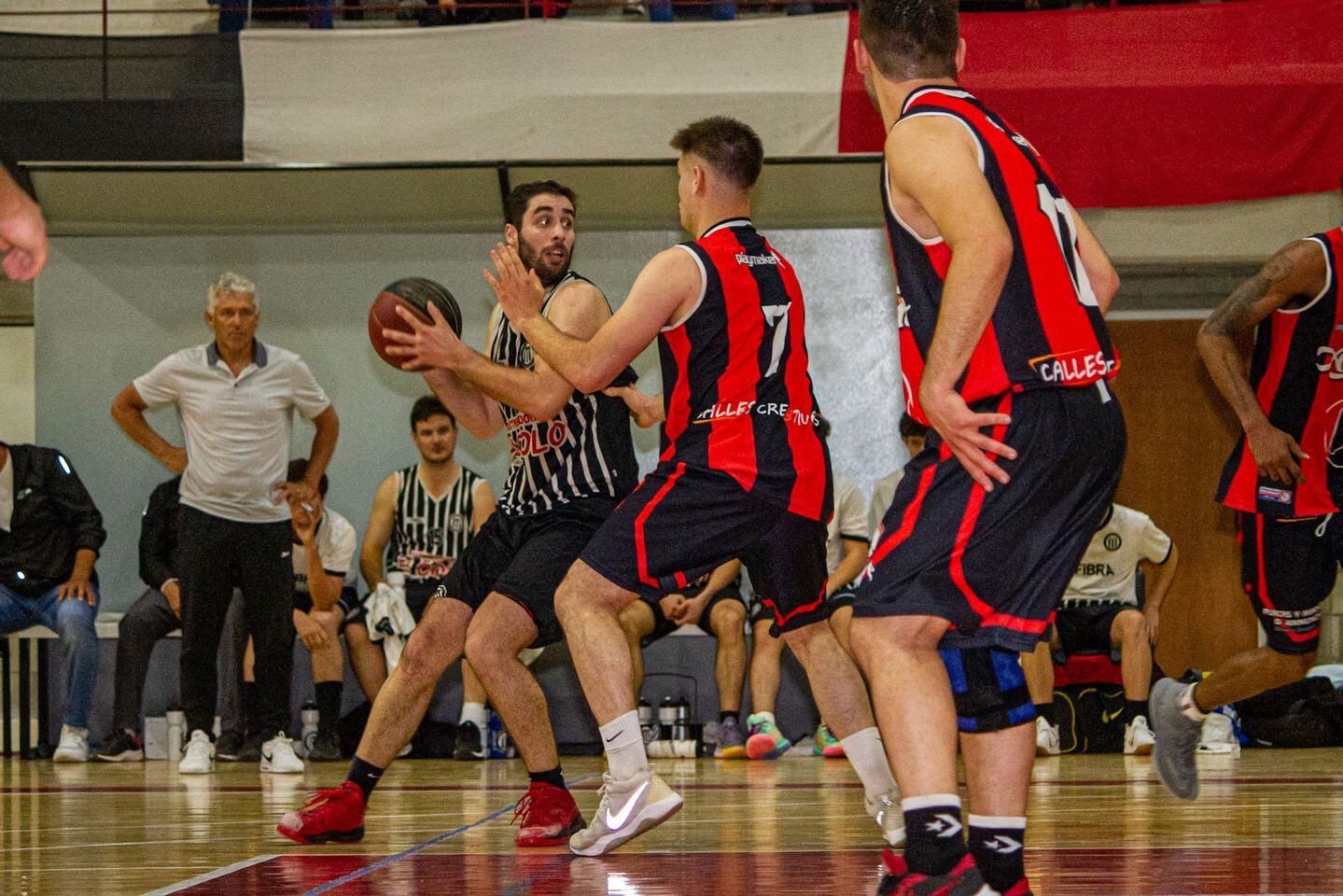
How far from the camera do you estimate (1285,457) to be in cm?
489

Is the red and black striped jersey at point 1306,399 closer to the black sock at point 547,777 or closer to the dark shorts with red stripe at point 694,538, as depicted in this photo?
the dark shorts with red stripe at point 694,538

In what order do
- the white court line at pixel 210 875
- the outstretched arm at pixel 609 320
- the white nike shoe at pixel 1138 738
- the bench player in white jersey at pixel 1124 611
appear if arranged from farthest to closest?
the bench player in white jersey at pixel 1124 611 < the white nike shoe at pixel 1138 738 < the outstretched arm at pixel 609 320 < the white court line at pixel 210 875

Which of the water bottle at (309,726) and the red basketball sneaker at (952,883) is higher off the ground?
the red basketball sneaker at (952,883)

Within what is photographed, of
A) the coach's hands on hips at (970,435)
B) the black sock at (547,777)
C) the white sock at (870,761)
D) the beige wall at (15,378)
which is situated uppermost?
the beige wall at (15,378)

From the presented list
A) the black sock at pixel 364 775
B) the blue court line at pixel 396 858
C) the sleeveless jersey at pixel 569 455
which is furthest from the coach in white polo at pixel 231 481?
the black sock at pixel 364 775

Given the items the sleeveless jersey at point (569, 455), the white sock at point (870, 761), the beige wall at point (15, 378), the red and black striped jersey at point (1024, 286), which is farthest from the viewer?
the beige wall at point (15, 378)

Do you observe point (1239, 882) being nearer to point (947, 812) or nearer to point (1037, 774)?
point (947, 812)

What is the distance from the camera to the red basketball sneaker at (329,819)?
427cm

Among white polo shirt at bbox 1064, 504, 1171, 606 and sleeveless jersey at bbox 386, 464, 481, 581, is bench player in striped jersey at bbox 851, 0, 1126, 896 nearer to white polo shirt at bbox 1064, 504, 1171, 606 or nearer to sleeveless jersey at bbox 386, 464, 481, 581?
white polo shirt at bbox 1064, 504, 1171, 606

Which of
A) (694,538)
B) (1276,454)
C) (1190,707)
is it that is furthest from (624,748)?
(1276,454)

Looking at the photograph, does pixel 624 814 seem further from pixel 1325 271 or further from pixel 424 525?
pixel 424 525

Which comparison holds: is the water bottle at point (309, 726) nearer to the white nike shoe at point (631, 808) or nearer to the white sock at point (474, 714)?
the white sock at point (474, 714)

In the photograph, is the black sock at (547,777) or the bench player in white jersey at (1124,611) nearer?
the black sock at (547,777)

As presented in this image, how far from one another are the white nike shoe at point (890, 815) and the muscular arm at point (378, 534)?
5609 mm
